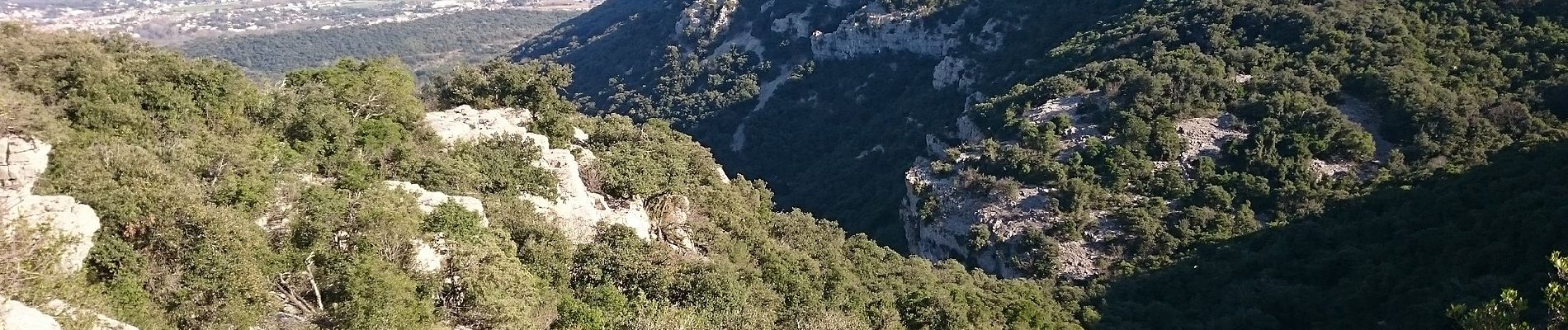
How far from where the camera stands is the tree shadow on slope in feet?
98.6

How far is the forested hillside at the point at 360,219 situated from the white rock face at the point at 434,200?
18 cm

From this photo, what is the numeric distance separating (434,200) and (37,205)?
8.74m

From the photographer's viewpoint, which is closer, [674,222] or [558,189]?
[558,189]

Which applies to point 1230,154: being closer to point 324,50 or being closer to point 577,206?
point 577,206

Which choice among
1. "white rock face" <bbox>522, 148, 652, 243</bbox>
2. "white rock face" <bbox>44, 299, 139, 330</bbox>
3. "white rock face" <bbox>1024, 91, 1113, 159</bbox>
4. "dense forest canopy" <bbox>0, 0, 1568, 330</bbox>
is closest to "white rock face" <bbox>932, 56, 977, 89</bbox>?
"dense forest canopy" <bbox>0, 0, 1568, 330</bbox>

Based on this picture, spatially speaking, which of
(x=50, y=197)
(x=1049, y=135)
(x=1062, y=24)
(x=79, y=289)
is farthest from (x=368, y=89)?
(x=1062, y=24)

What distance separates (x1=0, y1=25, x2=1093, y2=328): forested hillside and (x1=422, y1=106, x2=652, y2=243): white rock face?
36 centimetres

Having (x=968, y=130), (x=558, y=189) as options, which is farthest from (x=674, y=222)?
(x=968, y=130)

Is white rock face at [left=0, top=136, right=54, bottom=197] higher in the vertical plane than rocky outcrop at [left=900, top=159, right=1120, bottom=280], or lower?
higher

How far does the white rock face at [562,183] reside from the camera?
26234 millimetres

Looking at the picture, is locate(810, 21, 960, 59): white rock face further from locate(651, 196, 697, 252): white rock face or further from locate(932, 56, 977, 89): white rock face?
locate(651, 196, 697, 252): white rock face

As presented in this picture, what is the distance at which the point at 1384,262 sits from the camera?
3503 cm

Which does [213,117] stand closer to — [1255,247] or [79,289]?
[79,289]

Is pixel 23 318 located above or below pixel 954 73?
above
